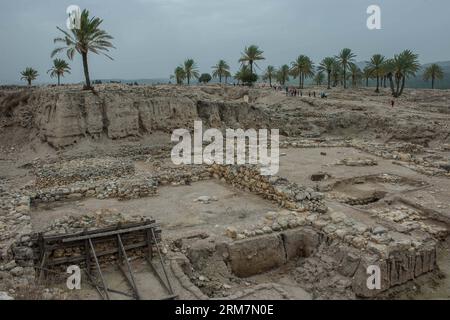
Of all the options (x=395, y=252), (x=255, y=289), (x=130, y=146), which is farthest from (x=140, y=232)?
(x=130, y=146)

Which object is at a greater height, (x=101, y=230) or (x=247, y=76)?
(x=247, y=76)

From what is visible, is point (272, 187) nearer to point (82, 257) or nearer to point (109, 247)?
point (109, 247)

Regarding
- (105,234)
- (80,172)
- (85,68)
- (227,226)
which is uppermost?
(85,68)

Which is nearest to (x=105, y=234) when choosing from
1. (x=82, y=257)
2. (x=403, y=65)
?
(x=82, y=257)

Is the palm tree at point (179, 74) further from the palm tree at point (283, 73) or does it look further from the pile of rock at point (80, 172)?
the pile of rock at point (80, 172)

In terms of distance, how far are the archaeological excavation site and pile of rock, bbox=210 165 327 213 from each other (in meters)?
0.04

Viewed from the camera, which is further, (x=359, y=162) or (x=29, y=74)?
(x=29, y=74)

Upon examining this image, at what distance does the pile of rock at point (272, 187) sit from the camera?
10.5m

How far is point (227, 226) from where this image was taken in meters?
9.80

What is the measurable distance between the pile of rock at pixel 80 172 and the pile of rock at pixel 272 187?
4.08m

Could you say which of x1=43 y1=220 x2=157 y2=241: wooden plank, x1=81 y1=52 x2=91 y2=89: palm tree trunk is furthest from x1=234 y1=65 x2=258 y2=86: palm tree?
x1=43 y1=220 x2=157 y2=241: wooden plank

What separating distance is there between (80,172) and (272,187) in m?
8.07

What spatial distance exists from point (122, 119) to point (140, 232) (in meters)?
15.4

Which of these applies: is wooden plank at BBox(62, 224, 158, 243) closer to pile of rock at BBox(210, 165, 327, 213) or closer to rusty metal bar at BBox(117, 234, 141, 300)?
rusty metal bar at BBox(117, 234, 141, 300)
